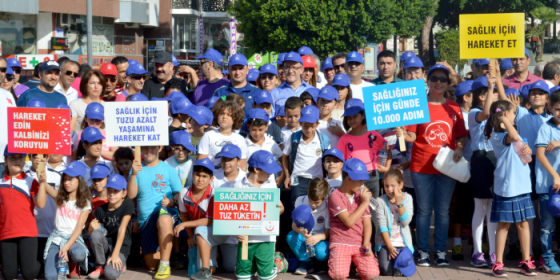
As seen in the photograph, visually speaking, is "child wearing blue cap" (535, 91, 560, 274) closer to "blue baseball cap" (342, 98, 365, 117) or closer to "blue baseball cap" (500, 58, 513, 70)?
"blue baseball cap" (342, 98, 365, 117)

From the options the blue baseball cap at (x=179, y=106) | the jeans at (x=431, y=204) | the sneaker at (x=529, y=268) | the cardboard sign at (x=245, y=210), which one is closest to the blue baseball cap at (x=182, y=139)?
the blue baseball cap at (x=179, y=106)

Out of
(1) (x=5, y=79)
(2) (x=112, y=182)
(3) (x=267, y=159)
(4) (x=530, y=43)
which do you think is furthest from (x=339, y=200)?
(4) (x=530, y=43)

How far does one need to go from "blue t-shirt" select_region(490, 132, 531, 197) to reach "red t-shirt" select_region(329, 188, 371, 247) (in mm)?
1424

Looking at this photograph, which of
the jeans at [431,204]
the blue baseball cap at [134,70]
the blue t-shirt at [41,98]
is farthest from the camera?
the blue baseball cap at [134,70]

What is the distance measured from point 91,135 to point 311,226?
8.69ft

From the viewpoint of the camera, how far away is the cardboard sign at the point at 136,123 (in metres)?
6.53

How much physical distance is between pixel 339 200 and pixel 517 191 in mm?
1839

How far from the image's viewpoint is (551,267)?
649 centimetres

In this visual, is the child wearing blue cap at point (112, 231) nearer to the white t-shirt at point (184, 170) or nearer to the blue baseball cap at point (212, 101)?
the white t-shirt at point (184, 170)

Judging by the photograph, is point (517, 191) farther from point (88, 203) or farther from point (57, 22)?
point (57, 22)

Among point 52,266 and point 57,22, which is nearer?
point 52,266

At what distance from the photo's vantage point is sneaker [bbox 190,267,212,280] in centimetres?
635

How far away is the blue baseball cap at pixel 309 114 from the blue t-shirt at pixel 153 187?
153 centimetres

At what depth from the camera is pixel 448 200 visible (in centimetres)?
695
